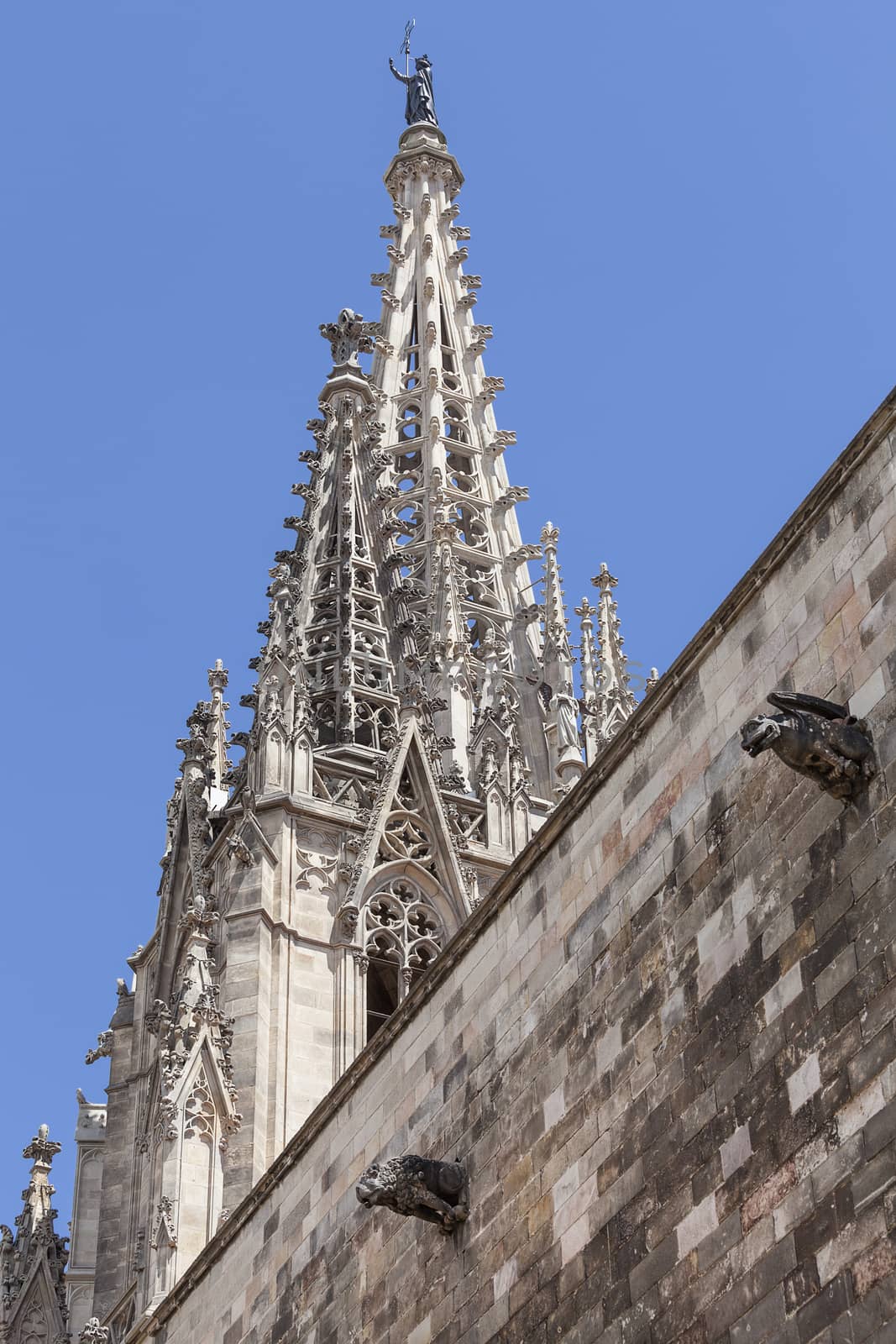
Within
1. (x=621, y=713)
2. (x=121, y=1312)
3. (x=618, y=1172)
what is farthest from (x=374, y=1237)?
(x=621, y=713)

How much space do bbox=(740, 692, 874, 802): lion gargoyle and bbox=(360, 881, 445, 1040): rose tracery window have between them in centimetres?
2214

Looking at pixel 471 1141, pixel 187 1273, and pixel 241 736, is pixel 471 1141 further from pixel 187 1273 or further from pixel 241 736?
pixel 241 736

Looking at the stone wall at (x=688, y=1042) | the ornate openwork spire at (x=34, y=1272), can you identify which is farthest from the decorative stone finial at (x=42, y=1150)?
the stone wall at (x=688, y=1042)

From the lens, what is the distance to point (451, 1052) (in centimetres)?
1698

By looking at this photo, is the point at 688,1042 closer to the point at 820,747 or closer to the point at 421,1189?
the point at 820,747

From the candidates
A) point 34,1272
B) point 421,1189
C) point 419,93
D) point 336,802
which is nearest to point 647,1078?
point 421,1189

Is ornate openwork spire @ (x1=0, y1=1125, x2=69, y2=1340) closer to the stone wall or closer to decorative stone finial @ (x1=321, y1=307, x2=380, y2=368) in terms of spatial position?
decorative stone finial @ (x1=321, y1=307, x2=380, y2=368)

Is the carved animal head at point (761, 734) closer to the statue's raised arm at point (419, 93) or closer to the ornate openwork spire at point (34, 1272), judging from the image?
the ornate openwork spire at point (34, 1272)

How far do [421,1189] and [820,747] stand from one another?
14.8 feet

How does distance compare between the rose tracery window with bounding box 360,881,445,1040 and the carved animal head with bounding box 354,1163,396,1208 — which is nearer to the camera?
the carved animal head with bounding box 354,1163,396,1208

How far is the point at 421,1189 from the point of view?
621 inches

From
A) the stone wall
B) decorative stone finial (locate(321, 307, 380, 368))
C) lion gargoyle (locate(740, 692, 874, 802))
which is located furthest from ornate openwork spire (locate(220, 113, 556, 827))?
lion gargoyle (locate(740, 692, 874, 802))

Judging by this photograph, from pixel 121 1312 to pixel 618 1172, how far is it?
62.3 ft

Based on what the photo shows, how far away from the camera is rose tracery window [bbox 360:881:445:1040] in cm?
3516
